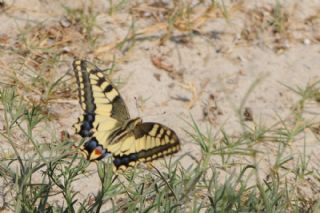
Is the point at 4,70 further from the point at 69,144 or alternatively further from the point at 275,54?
the point at 275,54

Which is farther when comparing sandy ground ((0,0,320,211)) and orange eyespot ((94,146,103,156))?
sandy ground ((0,0,320,211))

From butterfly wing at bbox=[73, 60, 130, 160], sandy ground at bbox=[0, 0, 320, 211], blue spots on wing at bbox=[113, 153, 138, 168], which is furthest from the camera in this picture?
sandy ground at bbox=[0, 0, 320, 211]

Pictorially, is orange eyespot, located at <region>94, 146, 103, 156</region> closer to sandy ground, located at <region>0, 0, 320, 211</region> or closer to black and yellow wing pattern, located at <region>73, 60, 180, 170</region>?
black and yellow wing pattern, located at <region>73, 60, 180, 170</region>

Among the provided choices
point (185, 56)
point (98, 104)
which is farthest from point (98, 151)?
point (185, 56)

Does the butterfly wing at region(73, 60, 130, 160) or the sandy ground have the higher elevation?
the sandy ground

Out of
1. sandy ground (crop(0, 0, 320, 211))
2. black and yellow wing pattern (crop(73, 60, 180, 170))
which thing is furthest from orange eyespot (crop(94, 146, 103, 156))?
sandy ground (crop(0, 0, 320, 211))

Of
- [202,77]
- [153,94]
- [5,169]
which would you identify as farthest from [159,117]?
[5,169]

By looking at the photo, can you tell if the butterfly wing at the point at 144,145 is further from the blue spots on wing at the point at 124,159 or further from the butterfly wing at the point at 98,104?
the butterfly wing at the point at 98,104

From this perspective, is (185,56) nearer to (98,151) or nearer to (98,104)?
(98,104)
